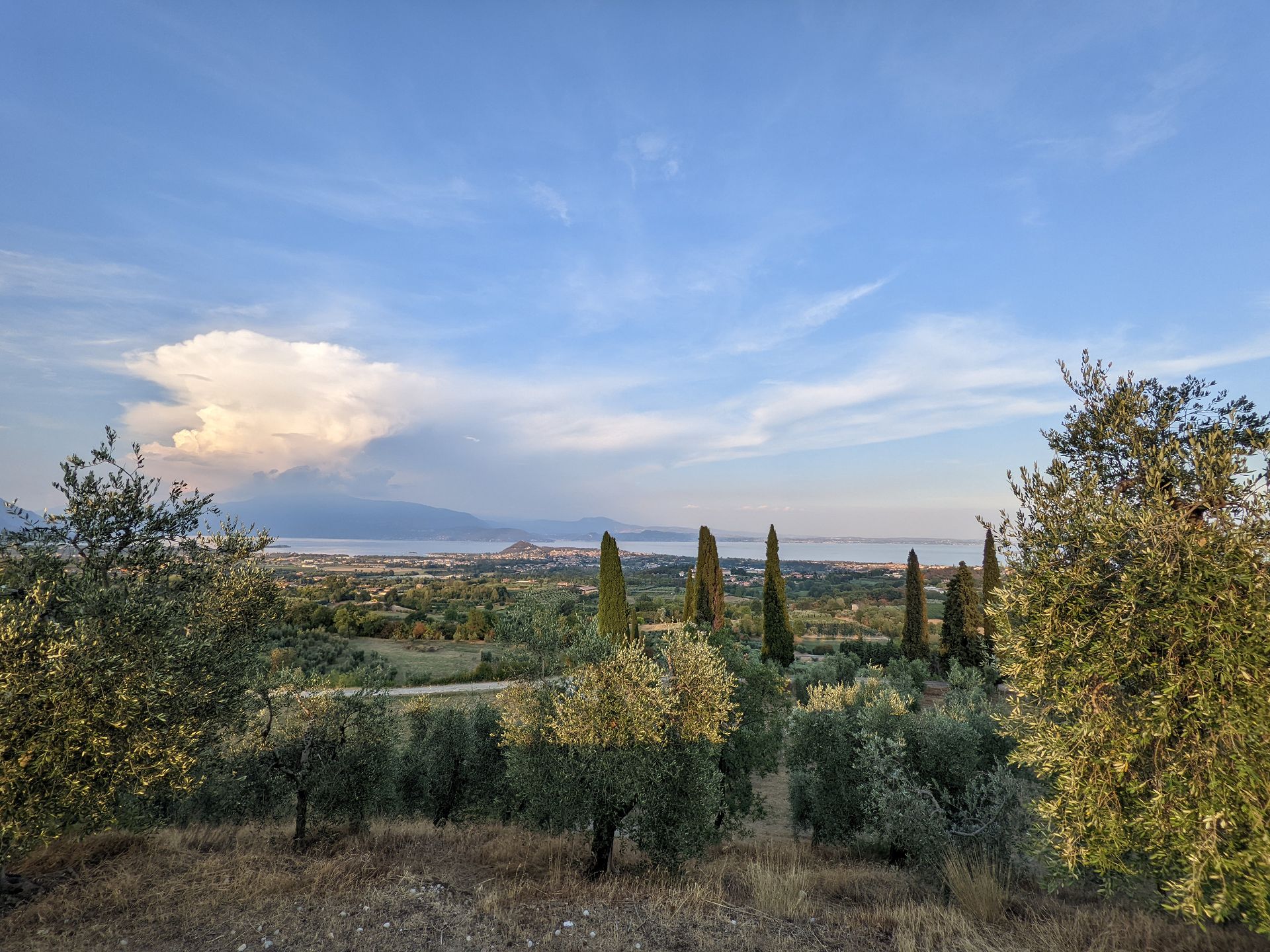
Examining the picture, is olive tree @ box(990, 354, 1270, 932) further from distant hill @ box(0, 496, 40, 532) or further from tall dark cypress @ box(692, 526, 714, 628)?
tall dark cypress @ box(692, 526, 714, 628)

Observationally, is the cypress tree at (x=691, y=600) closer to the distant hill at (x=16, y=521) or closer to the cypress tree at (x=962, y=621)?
the cypress tree at (x=962, y=621)

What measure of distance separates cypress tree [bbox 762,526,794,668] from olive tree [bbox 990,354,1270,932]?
3792cm

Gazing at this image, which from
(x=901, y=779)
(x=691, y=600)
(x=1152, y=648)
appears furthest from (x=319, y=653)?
(x=1152, y=648)

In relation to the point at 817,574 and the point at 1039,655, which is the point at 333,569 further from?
the point at 1039,655

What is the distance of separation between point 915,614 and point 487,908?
4363 cm

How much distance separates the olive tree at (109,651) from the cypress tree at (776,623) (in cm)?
3919

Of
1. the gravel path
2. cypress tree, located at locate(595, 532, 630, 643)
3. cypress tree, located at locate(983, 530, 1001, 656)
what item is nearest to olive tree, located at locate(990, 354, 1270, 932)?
cypress tree, located at locate(983, 530, 1001, 656)

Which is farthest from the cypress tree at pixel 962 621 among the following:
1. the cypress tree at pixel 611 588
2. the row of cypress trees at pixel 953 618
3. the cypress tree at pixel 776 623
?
the cypress tree at pixel 611 588

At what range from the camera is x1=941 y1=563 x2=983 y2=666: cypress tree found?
43.4 m

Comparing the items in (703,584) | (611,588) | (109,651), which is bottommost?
(703,584)

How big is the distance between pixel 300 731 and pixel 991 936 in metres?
A: 16.1

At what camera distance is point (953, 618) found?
4444cm

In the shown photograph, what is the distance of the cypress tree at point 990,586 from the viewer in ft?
29.9

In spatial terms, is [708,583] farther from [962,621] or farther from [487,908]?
[487,908]
